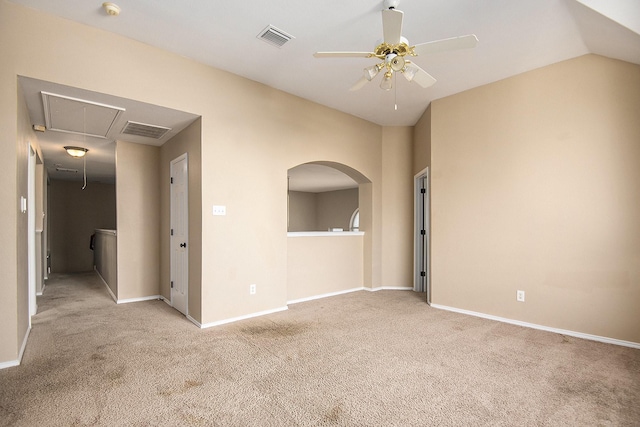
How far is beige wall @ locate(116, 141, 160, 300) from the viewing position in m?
4.62

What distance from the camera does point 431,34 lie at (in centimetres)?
295

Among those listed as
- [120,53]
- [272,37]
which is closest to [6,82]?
[120,53]

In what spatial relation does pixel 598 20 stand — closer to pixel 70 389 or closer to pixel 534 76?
pixel 534 76

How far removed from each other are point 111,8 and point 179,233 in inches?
98.1

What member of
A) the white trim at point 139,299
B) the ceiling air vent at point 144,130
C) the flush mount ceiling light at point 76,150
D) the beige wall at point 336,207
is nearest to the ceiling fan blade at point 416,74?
the ceiling air vent at point 144,130

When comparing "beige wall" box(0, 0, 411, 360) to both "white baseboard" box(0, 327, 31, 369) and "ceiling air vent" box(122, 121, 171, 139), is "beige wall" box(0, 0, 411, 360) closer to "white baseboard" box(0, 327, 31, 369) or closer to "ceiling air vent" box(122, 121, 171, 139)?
"white baseboard" box(0, 327, 31, 369)

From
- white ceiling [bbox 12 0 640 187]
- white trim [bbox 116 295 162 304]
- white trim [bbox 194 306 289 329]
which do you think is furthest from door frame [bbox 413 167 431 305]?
white trim [bbox 116 295 162 304]

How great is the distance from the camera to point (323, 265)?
5.09 meters

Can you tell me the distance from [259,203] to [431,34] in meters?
2.55

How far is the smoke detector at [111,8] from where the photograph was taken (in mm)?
2539

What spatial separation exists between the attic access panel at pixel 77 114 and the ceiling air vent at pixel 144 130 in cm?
18

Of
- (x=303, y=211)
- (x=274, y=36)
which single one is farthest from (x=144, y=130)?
(x=303, y=211)

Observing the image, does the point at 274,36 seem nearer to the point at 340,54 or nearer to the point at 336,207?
the point at 340,54

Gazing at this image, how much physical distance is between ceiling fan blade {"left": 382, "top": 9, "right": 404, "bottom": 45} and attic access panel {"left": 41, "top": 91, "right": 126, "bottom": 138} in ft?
8.87
